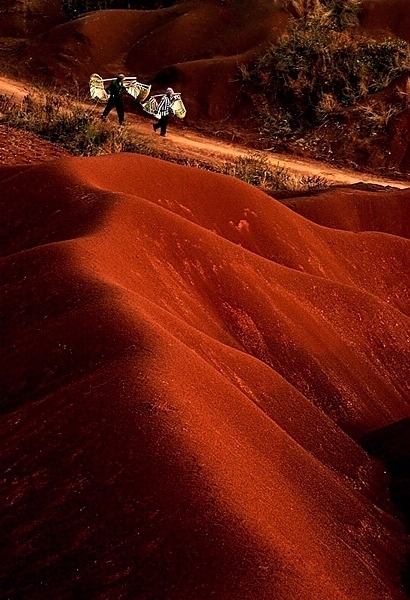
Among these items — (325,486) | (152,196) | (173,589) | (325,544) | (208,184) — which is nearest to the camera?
(173,589)

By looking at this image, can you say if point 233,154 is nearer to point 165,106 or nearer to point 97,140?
point 165,106

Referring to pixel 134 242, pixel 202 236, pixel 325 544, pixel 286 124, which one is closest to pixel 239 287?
pixel 202 236

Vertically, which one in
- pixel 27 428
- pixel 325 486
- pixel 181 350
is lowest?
pixel 325 486

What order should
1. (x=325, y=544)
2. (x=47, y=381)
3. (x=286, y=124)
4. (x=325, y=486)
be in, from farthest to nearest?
(x=286, y=124), (x=325, y=486), (x=47, y=381), (x=325, y=544)

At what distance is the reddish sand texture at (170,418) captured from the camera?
2.64 meters

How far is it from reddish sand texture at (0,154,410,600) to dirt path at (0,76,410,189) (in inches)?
376

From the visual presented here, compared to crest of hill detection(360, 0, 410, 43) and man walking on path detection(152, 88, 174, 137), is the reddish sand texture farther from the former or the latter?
crest of hill detection(360, 0, 410, 43)

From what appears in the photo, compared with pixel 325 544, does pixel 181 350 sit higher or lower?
higher

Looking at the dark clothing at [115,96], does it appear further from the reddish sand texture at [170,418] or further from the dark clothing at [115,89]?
the reddish sand texture at [170,418]

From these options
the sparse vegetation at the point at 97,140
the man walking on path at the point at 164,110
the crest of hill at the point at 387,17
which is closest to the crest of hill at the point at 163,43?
the crest of hill at the point at 387,17

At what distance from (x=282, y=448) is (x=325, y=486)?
0.30 m

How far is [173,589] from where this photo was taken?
2.46 metres

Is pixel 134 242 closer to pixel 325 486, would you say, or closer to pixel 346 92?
pixel 325 486

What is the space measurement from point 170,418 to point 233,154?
45.8 feet
